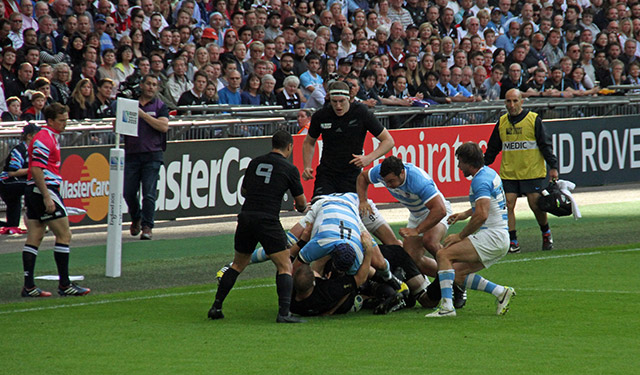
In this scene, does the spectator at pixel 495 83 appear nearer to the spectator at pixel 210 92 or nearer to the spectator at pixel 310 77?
the spectator at pixel 310 77

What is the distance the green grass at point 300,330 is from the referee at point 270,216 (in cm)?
36

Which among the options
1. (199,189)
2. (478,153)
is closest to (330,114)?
(478,153)

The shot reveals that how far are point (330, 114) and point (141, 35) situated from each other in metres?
9.06

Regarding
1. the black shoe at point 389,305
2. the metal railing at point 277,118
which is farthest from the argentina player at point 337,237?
the metal railing at point 277,118

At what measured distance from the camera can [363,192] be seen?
11172 millimetres

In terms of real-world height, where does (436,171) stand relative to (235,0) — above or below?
below

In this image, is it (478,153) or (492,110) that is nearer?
(478,153)

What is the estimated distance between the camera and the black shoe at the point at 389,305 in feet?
32.4

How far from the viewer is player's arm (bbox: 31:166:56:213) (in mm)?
10688

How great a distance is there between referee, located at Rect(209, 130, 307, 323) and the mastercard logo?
7.05 metres

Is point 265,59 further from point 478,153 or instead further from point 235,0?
point 478,153

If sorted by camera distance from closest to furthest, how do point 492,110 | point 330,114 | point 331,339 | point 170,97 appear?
point 331,339
point 330,114
point 170,97
point 492,110

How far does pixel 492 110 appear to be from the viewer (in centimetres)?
2102

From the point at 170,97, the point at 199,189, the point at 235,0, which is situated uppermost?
the point at 235,0
